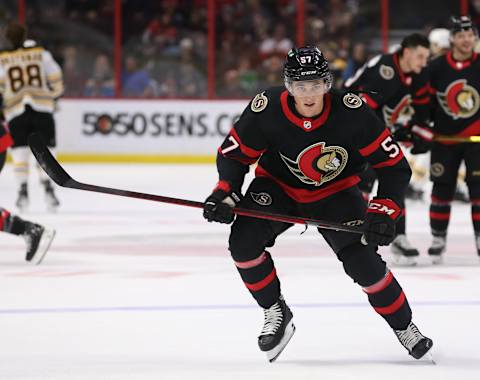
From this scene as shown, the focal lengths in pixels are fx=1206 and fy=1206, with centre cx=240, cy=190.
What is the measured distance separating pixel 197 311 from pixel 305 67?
1.27 metres

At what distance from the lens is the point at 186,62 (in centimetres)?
1227

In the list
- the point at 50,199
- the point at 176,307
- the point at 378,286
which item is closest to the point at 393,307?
the point at 378,286

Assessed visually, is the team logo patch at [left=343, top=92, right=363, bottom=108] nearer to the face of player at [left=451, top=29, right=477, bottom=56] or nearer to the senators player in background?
the face of player at [left=451, top=29, right=477, bottom=56]

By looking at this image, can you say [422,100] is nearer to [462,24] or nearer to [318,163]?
[462,24]

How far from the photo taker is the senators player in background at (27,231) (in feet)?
17.3

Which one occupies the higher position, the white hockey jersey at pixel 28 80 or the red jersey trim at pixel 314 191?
the red jersey trim at pixel 314 191

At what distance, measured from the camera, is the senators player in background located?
5258 mm

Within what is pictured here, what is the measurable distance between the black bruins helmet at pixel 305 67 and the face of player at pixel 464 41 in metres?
2.19

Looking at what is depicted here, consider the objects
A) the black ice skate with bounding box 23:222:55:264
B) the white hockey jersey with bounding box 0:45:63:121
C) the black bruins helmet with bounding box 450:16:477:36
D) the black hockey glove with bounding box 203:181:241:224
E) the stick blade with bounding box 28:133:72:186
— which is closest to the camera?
the black hockey glove with bounding box 203:181:241:224

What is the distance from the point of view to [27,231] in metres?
5.32

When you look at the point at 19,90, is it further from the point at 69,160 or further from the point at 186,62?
the point at 186,62

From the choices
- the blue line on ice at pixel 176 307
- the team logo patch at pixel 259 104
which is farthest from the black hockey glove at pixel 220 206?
the blue line on ice at pixel 176 307

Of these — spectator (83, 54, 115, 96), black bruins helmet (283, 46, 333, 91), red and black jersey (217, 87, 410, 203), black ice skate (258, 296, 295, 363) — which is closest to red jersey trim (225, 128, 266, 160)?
red and black jersey (217, 87, 410, 203)

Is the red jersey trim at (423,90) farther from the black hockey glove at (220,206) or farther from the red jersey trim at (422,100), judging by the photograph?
the black hockey glove at (220,206)
